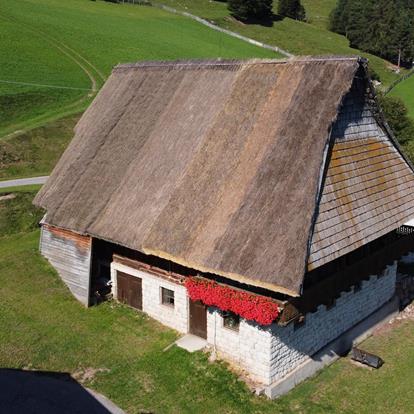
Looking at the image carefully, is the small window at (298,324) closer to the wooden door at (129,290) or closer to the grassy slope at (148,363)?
the grassy slope at (148,363)

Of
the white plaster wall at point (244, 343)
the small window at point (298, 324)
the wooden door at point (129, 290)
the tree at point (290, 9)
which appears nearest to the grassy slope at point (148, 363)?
the wooden door at point (129, 290)

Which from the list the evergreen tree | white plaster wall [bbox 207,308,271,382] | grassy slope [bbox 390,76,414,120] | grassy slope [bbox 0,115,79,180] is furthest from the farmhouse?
the evergreen tree

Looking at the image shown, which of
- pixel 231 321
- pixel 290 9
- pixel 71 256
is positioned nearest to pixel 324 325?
pixel 231 321

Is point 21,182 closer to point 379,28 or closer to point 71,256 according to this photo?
point 71,256

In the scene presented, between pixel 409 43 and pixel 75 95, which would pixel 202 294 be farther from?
pixel 409 43

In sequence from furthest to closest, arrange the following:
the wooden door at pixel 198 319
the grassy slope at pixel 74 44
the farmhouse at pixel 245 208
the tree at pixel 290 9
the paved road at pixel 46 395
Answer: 1. the tree at pixel 290 9
2. the grassy slope at pixel 74 44
3. the wooden door at pixel 198 319
4. the farmhouse at pixel 245 208
5. the paved road at pixel 46 395
